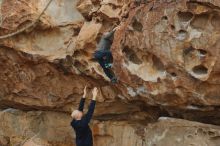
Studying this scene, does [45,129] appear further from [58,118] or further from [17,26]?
[17,26]

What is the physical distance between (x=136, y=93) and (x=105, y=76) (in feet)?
2.28

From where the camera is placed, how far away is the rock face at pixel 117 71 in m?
7.15

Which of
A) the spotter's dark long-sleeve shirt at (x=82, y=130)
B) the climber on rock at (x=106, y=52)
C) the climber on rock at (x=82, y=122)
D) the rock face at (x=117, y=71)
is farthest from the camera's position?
the climber on rock at (x=106, y=52)

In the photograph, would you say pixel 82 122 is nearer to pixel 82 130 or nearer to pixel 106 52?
pixel 82 130

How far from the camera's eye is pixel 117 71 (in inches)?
314

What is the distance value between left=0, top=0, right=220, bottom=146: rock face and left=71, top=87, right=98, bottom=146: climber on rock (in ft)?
2.33

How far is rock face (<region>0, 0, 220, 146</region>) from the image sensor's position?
7.15 meters

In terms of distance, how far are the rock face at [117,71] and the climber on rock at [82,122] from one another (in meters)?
0.71

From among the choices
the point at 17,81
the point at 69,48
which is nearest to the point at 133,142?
the point at 69,48

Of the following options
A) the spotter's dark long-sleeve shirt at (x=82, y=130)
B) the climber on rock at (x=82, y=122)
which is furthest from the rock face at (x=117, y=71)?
the spotter's dark long-sleeve shirt at (x=82, y=130)

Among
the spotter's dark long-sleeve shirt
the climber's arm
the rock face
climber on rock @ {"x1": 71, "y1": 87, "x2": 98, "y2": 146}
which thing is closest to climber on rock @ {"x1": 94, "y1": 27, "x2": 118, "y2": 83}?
the climber's arm

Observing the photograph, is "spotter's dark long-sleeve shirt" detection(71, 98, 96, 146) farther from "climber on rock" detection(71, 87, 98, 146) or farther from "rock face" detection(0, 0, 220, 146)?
"rock face" detection(0, 0, 220, 146)

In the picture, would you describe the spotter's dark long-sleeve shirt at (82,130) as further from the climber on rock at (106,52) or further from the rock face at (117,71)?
the rock face at (117,71)

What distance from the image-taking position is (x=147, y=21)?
745cm
